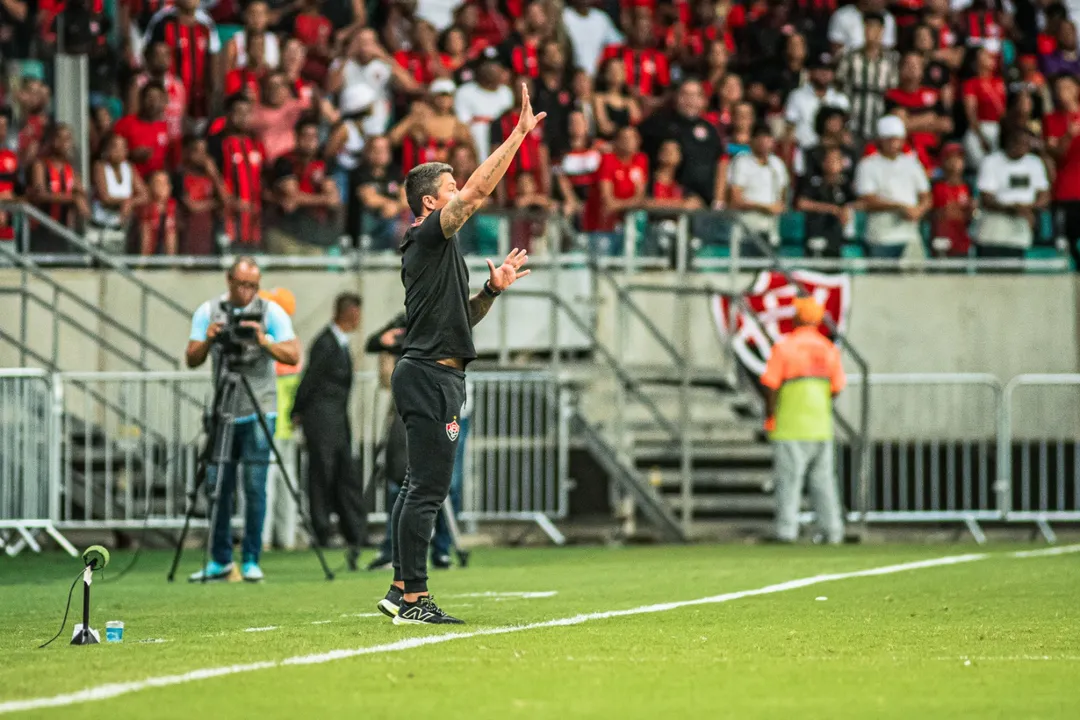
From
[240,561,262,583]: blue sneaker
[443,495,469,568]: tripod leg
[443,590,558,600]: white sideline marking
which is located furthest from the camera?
[443,495,469,568]: tripod leg

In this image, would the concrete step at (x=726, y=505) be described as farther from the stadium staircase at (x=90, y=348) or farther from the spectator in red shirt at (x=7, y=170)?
the spectator in red shirt at (x=7, y=170)

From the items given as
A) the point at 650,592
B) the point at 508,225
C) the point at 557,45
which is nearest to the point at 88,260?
the point at 508,225

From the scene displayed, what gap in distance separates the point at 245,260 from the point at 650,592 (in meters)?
3.58

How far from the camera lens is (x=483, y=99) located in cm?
2195

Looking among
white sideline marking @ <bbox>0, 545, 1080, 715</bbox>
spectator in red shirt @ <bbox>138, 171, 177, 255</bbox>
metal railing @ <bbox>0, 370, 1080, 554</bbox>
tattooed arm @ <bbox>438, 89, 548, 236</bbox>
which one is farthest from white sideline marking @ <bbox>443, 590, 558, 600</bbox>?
spectator in red shirt @ <bbox>138, 171, 177, 255</bbox>

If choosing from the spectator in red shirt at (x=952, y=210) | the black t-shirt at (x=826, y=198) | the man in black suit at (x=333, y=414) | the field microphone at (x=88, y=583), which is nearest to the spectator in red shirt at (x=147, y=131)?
the man in black suit at (x=333, y=414)

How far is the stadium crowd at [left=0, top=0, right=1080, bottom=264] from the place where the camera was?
67.3 ft

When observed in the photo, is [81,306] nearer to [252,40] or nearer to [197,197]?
[197,197]

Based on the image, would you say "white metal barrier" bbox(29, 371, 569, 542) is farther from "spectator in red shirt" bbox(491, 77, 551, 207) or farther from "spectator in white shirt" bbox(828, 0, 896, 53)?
"spectator in white shirt" bbox(828, 0, 896, 53)

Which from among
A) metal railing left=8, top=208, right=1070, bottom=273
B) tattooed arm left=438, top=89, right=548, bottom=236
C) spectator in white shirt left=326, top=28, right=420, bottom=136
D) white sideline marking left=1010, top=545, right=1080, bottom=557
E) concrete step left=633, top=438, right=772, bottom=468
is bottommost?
white sideline marking left=1010, top=545, right=1080, bottom=557

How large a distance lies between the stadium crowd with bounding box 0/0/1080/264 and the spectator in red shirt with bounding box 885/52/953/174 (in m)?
0.03

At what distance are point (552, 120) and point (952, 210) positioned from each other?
14.1 feet

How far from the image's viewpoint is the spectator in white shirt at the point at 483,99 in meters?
21.8

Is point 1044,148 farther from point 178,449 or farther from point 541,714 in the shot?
point 541,714
